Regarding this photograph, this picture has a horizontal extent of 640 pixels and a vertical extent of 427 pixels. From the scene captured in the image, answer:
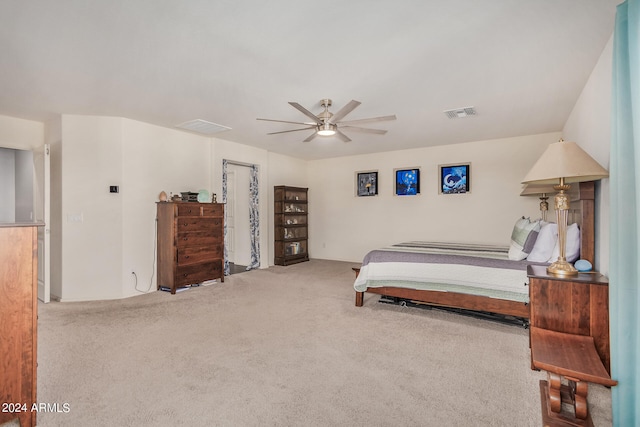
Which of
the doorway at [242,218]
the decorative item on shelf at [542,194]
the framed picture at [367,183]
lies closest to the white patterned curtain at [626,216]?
the decorative item on shelf at [542,194]

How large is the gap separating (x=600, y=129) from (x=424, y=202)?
3.87 m

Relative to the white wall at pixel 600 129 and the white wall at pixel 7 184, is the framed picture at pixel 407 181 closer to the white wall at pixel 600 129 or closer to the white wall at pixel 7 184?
the white wall at pixel 600 129

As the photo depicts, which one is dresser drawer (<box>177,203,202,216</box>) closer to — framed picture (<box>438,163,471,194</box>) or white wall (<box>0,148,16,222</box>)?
white wall (<box>0,148,16,222</box>)

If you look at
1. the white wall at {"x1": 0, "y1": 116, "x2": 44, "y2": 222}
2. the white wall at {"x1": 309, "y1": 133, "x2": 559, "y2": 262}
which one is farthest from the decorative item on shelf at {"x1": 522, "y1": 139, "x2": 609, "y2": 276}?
the white wall at {"x1": 0, "y1": 116, "x2": 44, "y2": 222}

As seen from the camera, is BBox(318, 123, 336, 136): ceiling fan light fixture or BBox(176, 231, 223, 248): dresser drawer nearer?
BBox(318, 123, 336, 136): ceiling fan light fixture

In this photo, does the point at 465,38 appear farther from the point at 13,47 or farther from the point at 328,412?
the point at 13,47

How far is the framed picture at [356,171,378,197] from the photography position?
706cm

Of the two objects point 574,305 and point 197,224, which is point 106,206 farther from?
point 574,305

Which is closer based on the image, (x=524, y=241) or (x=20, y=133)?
(x=524, y=241)

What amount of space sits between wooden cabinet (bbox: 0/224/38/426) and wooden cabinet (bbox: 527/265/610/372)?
314cm

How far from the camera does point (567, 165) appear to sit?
2.19 m

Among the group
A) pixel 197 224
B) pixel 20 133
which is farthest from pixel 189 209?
pixel 20 133

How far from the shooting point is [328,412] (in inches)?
73.7

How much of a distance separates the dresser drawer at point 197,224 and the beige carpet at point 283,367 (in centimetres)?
120
